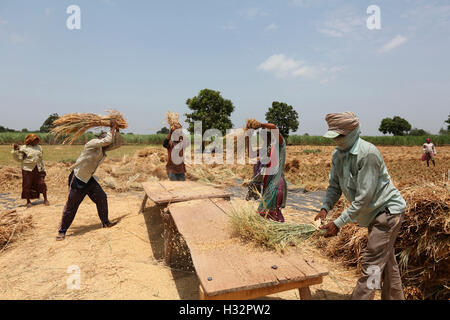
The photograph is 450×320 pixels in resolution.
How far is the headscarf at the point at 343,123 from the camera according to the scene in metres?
2.07

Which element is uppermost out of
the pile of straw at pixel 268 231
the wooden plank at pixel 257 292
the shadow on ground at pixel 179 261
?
the pile of straw at pixel 268 231

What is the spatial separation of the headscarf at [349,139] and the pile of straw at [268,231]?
72 cm

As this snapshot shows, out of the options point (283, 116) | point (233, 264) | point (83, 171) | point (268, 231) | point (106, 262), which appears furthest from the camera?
point (283, 116)

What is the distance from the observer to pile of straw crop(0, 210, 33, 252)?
399cm

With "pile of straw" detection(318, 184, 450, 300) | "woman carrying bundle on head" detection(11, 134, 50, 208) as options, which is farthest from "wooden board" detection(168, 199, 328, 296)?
"woman carrying bundle on head" detection(11, 134, 50, 208)

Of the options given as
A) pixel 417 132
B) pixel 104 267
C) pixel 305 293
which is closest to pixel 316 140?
pixel 417 132

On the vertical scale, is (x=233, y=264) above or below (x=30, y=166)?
below

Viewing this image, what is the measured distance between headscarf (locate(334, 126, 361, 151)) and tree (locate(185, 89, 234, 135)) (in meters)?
18.4

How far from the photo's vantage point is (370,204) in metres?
2.07

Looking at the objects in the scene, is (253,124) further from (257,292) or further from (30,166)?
(30,166)

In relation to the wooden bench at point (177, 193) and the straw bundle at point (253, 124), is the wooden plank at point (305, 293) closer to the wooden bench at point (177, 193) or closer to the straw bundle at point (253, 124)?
the straw bundle at point (253, 124)

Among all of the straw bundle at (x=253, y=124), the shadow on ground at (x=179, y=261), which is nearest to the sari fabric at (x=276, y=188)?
the straw bundle at (x=253, y=124)

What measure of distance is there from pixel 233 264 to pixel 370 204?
3.54 ft
